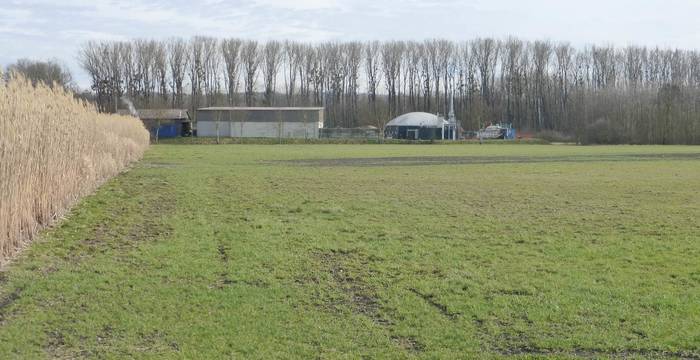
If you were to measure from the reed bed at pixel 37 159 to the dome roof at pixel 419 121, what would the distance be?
8466cm

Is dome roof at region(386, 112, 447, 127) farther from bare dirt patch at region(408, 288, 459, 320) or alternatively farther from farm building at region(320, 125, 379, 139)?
bare dirt patch at region(408, 288, 459, 320)

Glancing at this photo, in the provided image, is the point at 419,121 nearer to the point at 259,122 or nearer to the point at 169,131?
the point at 259,122

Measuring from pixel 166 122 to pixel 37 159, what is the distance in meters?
79.5

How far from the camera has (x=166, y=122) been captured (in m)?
87.0

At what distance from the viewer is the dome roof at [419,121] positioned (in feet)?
324

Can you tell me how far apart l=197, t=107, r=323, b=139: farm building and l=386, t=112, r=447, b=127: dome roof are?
13996 millimetres

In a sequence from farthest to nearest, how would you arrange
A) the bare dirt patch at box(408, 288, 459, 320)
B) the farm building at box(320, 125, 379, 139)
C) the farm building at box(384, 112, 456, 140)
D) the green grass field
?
the farm building at box(384, 112, 456, 140), the farm building at box(320, 125, 379, 139), the bare dirt patch at box(408, 288, 459, 320), the green grass field

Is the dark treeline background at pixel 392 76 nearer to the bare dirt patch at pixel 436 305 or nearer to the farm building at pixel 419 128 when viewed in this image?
the farm building at pixel 419 128

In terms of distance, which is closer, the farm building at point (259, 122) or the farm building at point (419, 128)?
the farm building at point (259, 122)

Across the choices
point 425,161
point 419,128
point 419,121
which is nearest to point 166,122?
point 419,128

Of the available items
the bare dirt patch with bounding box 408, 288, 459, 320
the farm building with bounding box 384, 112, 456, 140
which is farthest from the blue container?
the bare dirt patch with bounding box 408, 288, 459, 320

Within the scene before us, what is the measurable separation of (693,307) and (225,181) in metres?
17.3

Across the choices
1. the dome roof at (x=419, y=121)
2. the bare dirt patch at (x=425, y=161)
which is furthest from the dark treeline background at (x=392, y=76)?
the bare dirt patch at (x=425, y=161)

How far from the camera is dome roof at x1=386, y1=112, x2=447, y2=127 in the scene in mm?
98781
